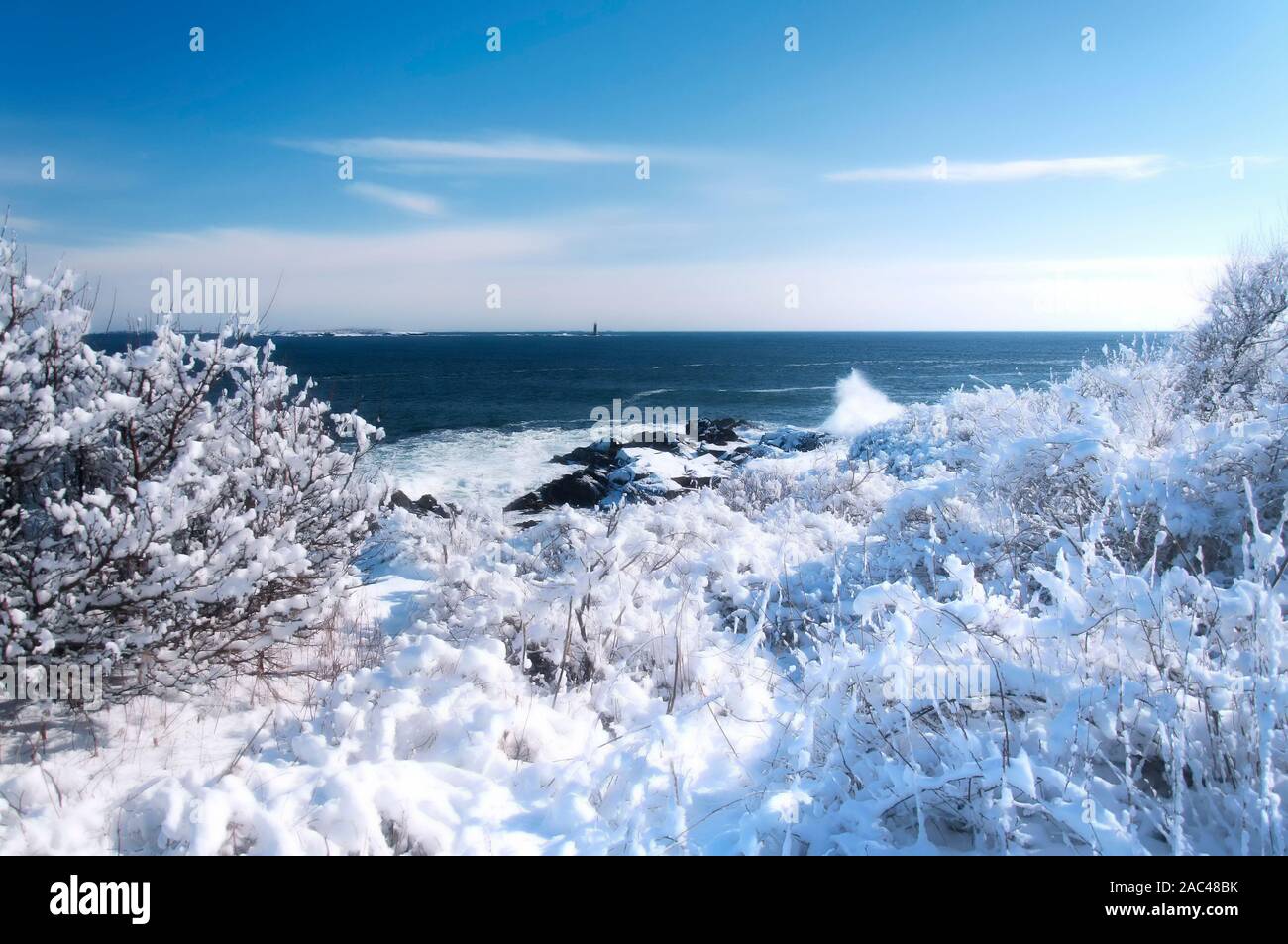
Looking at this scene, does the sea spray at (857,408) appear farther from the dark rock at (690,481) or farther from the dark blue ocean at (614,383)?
the dark rock at (690,481)

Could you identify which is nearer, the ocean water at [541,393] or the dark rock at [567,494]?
the dark rock at [567,494]

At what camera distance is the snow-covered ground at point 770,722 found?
7.60ft

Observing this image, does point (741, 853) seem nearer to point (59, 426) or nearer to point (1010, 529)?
point (59, 426)

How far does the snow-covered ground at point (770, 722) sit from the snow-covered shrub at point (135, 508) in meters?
0.47

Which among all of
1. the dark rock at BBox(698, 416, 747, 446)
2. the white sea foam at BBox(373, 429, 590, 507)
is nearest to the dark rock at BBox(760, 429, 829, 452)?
the dark rock at BBox(698, 416, 747, 446)

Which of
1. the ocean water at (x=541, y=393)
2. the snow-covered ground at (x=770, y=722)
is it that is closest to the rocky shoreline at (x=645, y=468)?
the ocean water at (x=541, y=393)

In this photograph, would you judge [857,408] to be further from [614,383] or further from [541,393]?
[614,383]

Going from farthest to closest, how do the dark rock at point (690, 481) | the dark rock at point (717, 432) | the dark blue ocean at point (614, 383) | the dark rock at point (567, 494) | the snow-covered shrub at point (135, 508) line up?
the dark blue ocean at point (614, 383) → the dark rock at point (717, 432) → the dark rock at point (567, 494) → the dark rock at point (690, 481) → the snow-covered shrub at point (135, 508)

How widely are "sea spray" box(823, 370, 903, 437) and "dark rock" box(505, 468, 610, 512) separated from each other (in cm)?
1028

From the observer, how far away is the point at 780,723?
10.9ft

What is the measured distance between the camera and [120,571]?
3232 millimetres
